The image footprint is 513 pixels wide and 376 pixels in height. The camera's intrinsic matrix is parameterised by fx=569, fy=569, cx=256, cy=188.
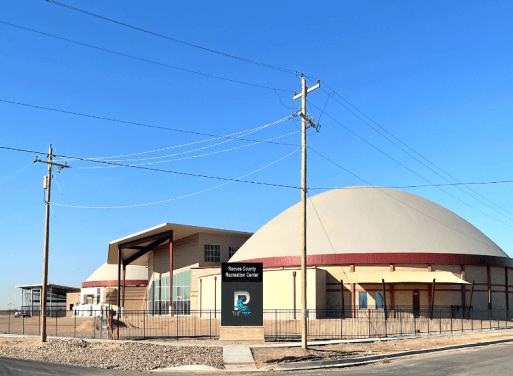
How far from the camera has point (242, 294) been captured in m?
33.6

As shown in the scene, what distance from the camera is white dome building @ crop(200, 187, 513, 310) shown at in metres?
47.2

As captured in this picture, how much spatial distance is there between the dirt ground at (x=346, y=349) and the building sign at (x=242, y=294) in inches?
153

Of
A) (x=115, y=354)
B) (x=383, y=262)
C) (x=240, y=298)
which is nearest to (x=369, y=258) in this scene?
(x=383, y=262)

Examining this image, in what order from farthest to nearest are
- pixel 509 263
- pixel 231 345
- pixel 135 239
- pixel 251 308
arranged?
pixel 135 239 < pixel 509 263 < pixel 251 308 < pixel 231 345

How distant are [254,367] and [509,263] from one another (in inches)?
1475

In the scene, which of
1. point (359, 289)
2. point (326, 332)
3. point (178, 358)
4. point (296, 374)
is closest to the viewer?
point (296, 374)

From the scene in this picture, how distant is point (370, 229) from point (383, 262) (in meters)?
4.71

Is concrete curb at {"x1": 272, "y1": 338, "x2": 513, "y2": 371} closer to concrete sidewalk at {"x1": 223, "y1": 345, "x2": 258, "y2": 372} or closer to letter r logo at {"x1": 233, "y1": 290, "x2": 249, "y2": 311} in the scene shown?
concrete sidewalk at {"x1": 223, "y1": 345, "x2": 258, "y2": 372}

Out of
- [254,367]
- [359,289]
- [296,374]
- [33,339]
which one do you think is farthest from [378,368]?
[359,289]

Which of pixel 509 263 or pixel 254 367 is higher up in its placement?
pixel 509 263

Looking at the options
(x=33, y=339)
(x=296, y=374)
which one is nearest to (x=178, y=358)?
(x=296, y=374)

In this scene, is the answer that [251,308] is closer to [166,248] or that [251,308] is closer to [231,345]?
[231,345]

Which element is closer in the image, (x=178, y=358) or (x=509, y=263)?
(x=178, y=358)

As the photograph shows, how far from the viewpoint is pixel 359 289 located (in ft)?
156
